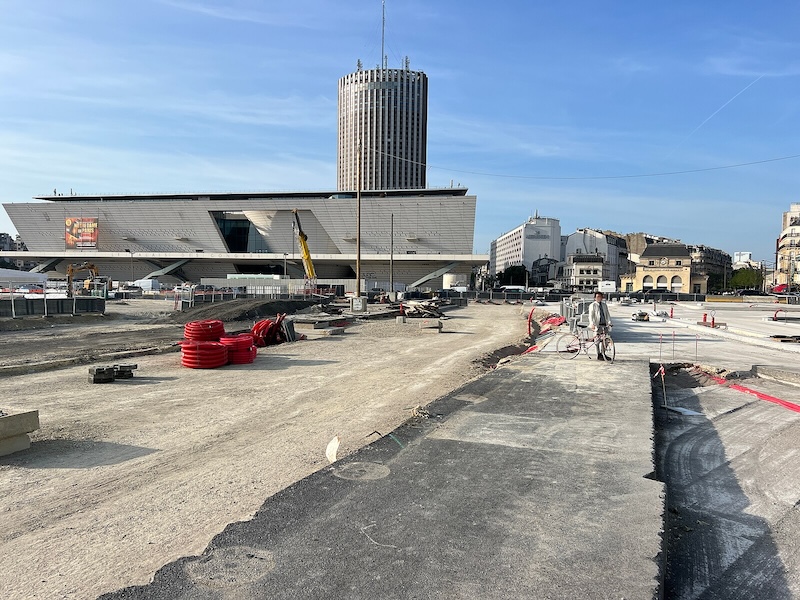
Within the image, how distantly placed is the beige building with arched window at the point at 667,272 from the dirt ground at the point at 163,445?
100640 mm

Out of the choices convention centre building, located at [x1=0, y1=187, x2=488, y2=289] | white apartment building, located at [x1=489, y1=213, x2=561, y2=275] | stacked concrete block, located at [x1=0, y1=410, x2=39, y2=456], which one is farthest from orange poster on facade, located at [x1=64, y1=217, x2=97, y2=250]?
white apartment building, located at [x1=489, y1=213, x2=561, y2=275]

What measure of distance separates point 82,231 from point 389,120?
109 m

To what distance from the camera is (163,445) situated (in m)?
6.56

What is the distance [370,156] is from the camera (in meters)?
177

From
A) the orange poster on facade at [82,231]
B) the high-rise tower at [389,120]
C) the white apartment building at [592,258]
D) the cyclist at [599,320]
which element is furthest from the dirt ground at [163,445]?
the high-rise tower at [389,120]

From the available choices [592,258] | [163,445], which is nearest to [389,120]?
[592,258]

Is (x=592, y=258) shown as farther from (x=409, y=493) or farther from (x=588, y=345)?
(x=409, y=493)

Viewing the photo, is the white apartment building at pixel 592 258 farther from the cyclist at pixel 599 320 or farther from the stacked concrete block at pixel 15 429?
the stacked concrete block at pixel 15 429

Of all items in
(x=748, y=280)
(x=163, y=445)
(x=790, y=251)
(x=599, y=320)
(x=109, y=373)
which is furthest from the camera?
(x=748, y=280)

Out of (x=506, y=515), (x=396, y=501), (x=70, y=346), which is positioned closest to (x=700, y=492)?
(x=506, y=515)

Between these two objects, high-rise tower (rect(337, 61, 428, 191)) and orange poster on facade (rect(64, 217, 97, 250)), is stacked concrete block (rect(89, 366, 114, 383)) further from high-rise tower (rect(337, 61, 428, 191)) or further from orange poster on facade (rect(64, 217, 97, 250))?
high-rise tower (rect(337, 61, 428, 191))

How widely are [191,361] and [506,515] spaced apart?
1073 cm

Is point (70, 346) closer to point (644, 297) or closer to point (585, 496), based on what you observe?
point (585, 496)

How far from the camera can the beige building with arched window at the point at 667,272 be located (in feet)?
331
